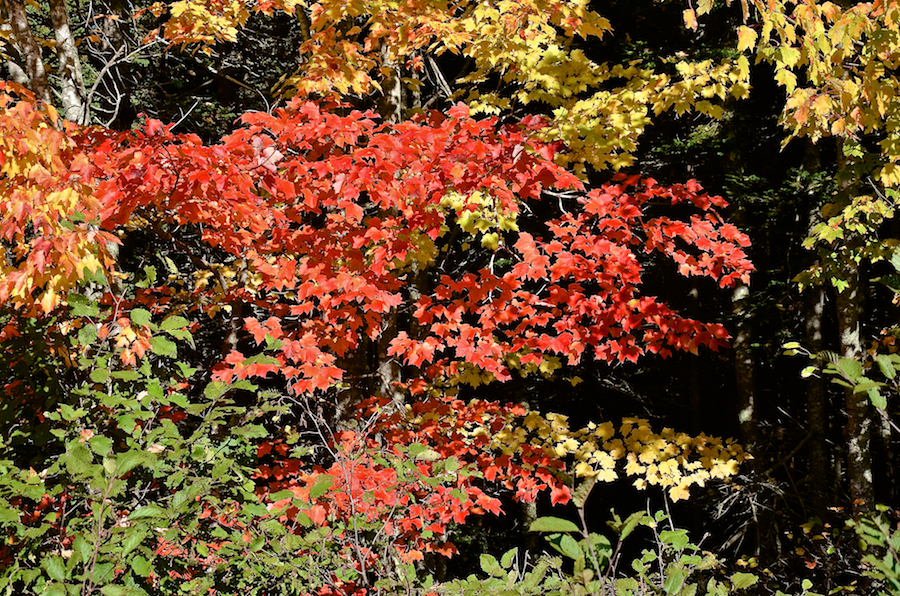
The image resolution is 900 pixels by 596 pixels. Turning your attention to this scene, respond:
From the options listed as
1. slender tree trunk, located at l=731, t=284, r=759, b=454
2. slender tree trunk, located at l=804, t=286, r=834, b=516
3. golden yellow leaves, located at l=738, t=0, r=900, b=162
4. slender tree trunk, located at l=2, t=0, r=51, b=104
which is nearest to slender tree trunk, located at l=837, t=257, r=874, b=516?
slender tree trunk, located at l=804, t=286, r=834, b=516

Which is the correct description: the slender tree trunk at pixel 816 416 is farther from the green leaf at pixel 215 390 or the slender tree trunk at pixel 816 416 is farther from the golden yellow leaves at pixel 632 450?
the green leaf at pixel 215 390

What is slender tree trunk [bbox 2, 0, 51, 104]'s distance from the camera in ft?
13.7

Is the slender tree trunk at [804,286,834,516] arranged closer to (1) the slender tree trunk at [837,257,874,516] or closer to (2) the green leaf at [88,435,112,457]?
(1) the slender tree trunk at [837,257,874,516]

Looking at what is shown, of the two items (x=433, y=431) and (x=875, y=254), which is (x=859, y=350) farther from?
(x=433, y=431)

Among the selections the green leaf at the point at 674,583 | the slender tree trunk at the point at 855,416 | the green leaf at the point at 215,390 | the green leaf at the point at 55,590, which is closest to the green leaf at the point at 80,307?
the green leaf at the point at 215,390

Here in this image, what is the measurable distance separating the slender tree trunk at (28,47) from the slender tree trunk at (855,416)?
691 cm

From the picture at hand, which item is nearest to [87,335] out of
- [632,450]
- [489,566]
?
[489,566]

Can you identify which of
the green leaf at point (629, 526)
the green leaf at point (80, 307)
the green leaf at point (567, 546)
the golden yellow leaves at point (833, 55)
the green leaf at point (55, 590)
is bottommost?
the green leaf at point (55, 590)

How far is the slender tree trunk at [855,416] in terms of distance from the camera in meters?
5.73

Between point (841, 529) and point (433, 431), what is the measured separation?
4.79 meters

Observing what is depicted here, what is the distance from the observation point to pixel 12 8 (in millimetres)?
4148

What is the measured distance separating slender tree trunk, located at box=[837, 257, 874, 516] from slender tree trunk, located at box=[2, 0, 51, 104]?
272 inches

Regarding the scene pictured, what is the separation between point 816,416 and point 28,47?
8.59 m

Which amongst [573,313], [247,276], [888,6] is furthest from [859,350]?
[247,276]
